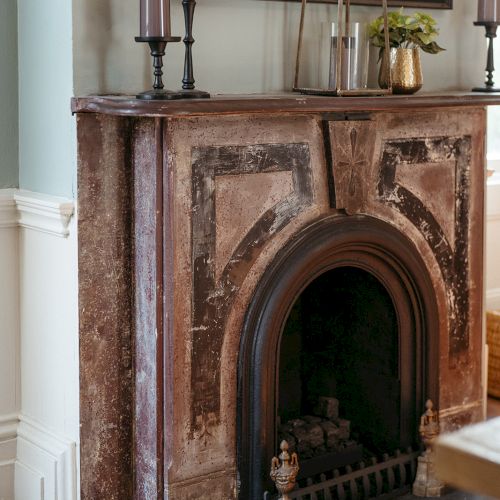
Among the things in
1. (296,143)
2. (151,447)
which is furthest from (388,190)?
(151,447)

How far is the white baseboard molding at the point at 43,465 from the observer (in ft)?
9.48

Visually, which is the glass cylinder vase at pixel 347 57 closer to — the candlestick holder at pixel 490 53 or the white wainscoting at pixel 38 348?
the candlestick holder at pixel 490 53

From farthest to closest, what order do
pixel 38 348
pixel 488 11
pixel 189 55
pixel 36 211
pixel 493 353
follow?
pixel 493 353 → pixel 488 11 → pixel 38 348 → pixel 36 211 → pixel 189 55

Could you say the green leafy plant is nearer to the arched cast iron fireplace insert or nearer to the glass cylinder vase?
the glass cylinder vase

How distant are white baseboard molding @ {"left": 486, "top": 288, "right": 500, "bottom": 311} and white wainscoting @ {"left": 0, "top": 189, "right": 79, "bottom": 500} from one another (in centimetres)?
234

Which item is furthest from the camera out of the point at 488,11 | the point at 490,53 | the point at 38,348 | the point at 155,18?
the point at 490,53

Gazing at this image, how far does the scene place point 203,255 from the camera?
9.16ft

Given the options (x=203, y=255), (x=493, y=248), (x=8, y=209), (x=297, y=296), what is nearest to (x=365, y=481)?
(x=297, y=296)

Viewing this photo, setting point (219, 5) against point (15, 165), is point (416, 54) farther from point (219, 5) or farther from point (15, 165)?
point (15, 165)

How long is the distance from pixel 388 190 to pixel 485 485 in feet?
7.56

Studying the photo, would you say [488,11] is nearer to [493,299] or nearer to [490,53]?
[490,53]

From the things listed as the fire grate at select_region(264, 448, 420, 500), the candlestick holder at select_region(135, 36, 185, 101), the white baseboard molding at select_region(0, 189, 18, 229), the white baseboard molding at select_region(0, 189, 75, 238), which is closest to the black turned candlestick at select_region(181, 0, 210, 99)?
the candlestick holder at select_region(135, 36, 185, 101)

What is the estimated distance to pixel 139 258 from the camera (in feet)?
9.24

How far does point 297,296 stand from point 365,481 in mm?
632
